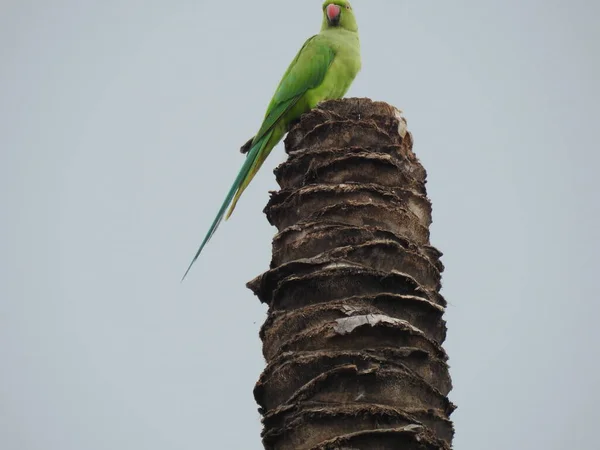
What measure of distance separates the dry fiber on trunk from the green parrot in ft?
7.61

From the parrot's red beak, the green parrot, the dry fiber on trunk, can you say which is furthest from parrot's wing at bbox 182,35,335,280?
the dry fiber on trunk

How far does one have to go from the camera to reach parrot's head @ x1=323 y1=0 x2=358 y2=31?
29.2 feet

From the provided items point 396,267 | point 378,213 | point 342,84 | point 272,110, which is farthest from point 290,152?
point 342,84

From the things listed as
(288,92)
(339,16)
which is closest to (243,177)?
(288,92)

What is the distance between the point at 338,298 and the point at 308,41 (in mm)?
5406

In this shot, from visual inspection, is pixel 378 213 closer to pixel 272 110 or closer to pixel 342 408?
pixel 342 408

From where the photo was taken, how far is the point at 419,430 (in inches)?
116

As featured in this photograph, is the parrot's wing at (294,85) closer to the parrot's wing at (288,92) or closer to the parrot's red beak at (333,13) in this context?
the parrot's wing at (288,92)

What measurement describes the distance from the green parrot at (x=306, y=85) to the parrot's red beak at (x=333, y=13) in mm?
205

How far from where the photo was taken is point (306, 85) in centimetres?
748

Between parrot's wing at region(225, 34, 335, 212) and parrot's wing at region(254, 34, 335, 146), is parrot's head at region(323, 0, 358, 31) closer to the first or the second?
parrot's wing at region(225, 34, 335, 212)

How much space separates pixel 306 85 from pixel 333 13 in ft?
5.94

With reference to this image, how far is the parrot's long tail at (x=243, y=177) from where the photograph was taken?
555cm

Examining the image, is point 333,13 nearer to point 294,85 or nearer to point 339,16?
point 339,16
